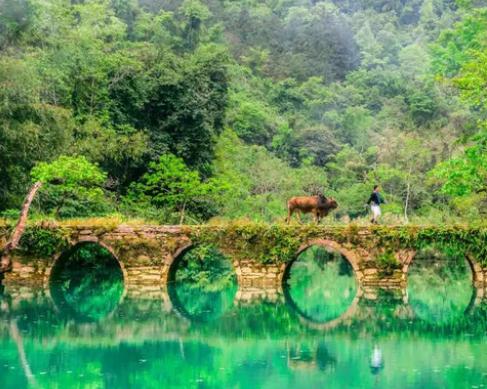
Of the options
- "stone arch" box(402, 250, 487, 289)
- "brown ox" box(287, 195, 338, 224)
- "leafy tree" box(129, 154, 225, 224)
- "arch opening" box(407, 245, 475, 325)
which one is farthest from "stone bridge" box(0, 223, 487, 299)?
"leafy tree" box(129, 154, 225, 224)

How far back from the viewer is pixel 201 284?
32.3m

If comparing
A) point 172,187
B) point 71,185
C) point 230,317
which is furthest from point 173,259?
point 172,187

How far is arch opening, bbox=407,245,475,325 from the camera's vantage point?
24359mm

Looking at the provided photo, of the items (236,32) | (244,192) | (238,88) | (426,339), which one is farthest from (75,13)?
(426,339)

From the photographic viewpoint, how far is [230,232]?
28250 mm

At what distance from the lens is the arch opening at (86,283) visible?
24.8m

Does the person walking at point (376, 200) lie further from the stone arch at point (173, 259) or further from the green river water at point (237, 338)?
the stone arch at point (173, 259)

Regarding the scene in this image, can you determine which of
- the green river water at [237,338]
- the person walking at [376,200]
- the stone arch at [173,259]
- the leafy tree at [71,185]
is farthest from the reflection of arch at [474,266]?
the leafy tree at [71,185]

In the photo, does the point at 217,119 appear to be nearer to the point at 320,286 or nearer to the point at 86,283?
the point at 320,286

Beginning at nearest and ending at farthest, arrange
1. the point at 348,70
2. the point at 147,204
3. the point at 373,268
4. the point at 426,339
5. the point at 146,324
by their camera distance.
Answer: the point at 426,339, the point at 146,324, the point at 373,268, the point at 147,204, the point at 348,70

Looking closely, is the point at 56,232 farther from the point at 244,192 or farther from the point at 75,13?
the point at 75,13

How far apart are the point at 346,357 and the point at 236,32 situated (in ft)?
174

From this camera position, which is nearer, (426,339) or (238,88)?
(426,339)

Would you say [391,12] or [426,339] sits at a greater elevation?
[391,12]
